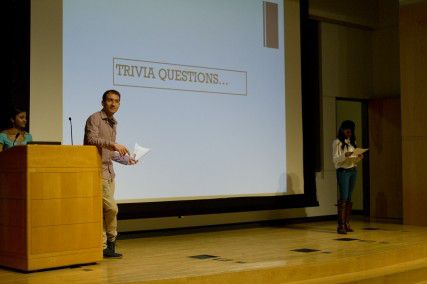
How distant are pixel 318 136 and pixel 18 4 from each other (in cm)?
425

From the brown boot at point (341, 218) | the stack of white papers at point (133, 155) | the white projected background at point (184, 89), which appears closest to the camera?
the stack of white papers at point (133, 155)

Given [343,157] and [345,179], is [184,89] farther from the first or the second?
[345,179]

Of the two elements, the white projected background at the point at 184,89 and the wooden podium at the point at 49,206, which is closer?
the wooden podium at the point at 49,206

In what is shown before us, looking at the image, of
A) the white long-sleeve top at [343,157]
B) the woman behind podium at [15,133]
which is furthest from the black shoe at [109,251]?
the white long-sleeve top at [343,157]

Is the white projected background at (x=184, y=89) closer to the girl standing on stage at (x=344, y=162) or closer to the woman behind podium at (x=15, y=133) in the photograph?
the woman behind podium at (x=15, y=133)

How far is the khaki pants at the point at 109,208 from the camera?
440 centimetres

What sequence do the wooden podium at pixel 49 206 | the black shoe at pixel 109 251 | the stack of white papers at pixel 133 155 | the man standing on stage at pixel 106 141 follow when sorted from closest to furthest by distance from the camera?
the wooden podium at pixel 49 206 < the stack of white papers at pixel 133 155 < the man standing on stage at pixel 106 141 < the black shoe at pixel 109 251

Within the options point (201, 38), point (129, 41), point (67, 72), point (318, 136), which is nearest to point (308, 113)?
point (318, 136)

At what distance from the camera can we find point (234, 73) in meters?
6.47

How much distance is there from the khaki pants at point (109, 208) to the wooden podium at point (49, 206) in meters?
0.19

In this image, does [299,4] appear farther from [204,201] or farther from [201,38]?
[204,201]

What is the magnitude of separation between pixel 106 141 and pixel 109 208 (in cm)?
50

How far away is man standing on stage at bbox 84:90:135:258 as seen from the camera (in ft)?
14.3

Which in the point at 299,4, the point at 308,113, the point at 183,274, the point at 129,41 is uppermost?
the point at 299,4
